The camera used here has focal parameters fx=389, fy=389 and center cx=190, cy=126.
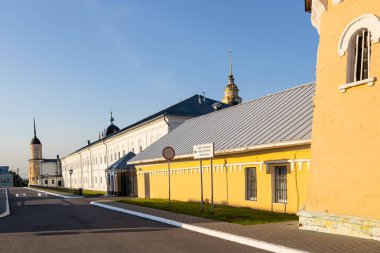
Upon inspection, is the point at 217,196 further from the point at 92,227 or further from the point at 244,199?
the point at 92,227

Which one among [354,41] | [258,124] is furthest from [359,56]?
[258,124]

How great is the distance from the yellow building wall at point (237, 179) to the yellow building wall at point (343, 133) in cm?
336

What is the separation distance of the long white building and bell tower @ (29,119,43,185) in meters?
28.4

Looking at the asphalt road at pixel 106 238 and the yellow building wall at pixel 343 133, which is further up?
the yellow building wall at pixel 343 133

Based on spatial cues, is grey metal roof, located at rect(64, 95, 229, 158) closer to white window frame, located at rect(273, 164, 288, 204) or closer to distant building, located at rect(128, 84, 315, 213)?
distant building, located at rect(128, 84, 315, 213)

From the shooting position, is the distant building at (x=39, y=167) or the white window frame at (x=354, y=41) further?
the distant building at (x=39, y=167)

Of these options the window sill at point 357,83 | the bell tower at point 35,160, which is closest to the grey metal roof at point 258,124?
the window sill at point 357,83

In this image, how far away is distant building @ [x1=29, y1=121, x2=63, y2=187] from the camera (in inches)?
4582

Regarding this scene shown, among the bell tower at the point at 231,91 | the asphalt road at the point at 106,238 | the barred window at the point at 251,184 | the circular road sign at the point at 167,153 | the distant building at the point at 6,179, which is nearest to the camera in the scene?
the asphalt road at the point at 106,238

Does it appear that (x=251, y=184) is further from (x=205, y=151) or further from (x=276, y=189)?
(x=205, y=151)

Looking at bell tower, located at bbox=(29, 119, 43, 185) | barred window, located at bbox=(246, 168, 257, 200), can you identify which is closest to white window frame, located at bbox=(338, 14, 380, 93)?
barred window, located at bbox=(246, 168, 257, 200)

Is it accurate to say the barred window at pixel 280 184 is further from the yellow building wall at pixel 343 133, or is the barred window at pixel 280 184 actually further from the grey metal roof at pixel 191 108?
the grey metal roof at pixel 191 108

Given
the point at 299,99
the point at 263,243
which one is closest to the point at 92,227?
the point at 263,243

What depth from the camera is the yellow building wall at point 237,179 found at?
13828mm
